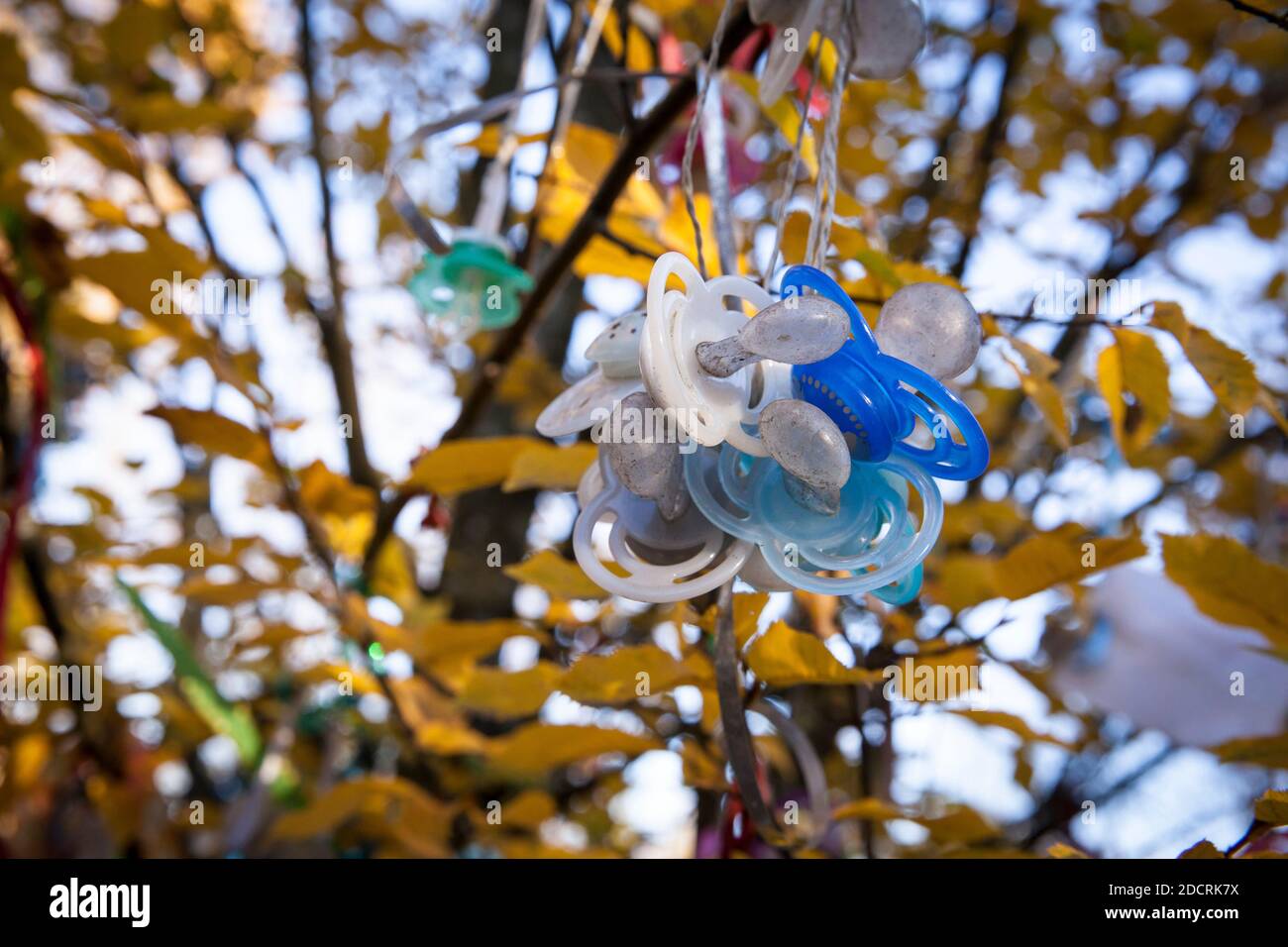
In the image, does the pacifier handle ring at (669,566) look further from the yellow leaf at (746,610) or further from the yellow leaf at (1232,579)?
the yellow leaf at (1232,579)

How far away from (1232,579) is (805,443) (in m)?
0.35

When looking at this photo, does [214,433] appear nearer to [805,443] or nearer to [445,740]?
[445,740]

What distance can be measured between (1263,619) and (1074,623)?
19.8 inches

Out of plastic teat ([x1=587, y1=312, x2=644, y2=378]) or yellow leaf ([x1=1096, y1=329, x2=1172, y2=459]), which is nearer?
plastic teat ([x1=587, y1=312, x2=644, y2=378])

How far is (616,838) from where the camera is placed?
1985 mm

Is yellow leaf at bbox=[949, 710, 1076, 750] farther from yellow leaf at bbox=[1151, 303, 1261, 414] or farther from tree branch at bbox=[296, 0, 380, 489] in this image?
tree branch at bbox=[296, 0, 380, 489]

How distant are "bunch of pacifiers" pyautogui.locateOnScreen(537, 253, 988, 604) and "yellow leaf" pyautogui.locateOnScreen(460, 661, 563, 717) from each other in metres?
0.31

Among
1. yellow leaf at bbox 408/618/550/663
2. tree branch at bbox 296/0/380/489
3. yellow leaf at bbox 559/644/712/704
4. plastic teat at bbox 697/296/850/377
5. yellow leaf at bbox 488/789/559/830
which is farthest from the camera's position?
tree branch at bbox 296/0/380/489

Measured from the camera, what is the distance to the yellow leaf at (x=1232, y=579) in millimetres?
578

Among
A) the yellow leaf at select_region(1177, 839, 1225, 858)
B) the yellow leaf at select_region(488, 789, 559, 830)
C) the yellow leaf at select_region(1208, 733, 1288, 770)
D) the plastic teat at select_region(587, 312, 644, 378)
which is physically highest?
the plastic teat at select_region(587, 312, 644, 378)

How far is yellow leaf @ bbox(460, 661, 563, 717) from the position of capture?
76 centimetres

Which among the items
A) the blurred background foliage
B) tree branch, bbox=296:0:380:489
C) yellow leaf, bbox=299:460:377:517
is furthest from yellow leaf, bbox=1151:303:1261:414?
tree branch, bbox=296:0:380:489

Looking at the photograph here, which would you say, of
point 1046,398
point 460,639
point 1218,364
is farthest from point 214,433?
point 1218,364
